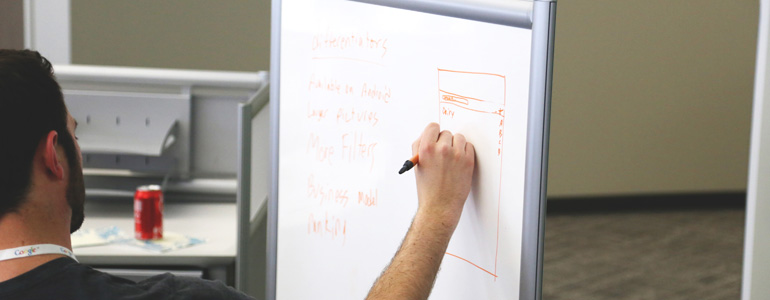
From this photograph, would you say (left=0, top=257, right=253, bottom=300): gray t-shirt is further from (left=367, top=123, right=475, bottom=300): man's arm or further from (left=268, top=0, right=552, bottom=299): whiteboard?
(left=268, top=0, right=552, bottom=299): whiteboard

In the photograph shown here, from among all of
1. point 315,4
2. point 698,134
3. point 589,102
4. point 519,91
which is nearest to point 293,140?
point 315,4

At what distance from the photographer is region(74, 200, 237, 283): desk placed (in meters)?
1.85

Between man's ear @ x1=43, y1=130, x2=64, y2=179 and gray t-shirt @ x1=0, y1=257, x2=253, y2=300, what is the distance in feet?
0.39

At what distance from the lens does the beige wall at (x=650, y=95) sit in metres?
4.80

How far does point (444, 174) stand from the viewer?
3.65 ft

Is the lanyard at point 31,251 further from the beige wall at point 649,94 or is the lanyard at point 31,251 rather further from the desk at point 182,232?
the beige wall at point 649,94

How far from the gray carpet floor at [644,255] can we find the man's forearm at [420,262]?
8.10 ft

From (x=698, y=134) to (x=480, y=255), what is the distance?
4428mm

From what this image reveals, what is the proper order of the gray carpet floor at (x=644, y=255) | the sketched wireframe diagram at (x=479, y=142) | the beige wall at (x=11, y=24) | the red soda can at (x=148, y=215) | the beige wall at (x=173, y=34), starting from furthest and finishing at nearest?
the beige wall at (x=173, y=34) < the gray carpet floor at (x=644, y=255) < the beige wall at (x=11, y=24) < the red soda can at (x=148, y=215) < the sketched wireframe diagram at (x=479, y=142)

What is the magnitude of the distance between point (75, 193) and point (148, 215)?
0.89 meters

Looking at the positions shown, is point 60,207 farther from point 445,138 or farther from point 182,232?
point 182,232

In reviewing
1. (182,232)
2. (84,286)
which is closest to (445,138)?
(84,286)

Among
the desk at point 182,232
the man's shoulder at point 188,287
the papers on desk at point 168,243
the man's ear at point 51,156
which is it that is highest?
the man's ear at point 51,156

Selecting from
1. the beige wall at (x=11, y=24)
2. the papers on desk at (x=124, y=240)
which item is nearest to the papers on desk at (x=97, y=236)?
the papers on desk at (x=124, y=240)
